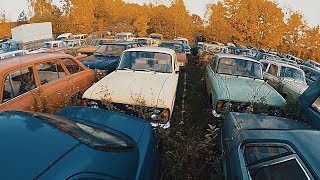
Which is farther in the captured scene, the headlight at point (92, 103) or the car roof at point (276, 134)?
the headlight at point (92, 103)

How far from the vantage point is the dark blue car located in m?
9.03

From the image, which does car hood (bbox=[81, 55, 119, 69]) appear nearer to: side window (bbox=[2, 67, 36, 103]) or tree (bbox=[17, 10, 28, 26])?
side window (bbox=[2, 67, 36, 103])

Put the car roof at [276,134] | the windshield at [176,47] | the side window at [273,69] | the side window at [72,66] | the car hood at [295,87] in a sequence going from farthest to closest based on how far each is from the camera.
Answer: the windshield at [176,47] → the side window at [273,69] → the car hood at [295,87] → the side window at [72,66] → the car roof at [276,134]

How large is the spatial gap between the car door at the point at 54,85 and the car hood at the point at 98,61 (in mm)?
2820

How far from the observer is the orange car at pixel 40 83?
4.50 meters

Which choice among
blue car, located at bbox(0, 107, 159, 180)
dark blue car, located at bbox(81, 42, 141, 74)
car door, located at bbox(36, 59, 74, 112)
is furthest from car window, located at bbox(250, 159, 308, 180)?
dark blue car, located at bbox(81, 42, 141, 74)

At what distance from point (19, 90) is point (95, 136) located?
9.44 ft

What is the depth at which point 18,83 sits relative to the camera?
190 inches

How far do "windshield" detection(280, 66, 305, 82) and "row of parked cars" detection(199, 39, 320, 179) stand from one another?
2097mm

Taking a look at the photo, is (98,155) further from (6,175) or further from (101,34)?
(101,34)

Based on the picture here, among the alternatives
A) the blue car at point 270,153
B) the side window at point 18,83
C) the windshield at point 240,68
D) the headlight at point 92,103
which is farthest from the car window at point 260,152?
the windshield at point 240,68

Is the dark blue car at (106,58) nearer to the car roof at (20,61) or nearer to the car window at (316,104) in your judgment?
the car roof at (20,61)

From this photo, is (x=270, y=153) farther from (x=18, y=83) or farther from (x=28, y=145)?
(x=18, y=83)

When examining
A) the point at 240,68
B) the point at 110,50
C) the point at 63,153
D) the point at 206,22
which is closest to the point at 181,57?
the point at 110,50
